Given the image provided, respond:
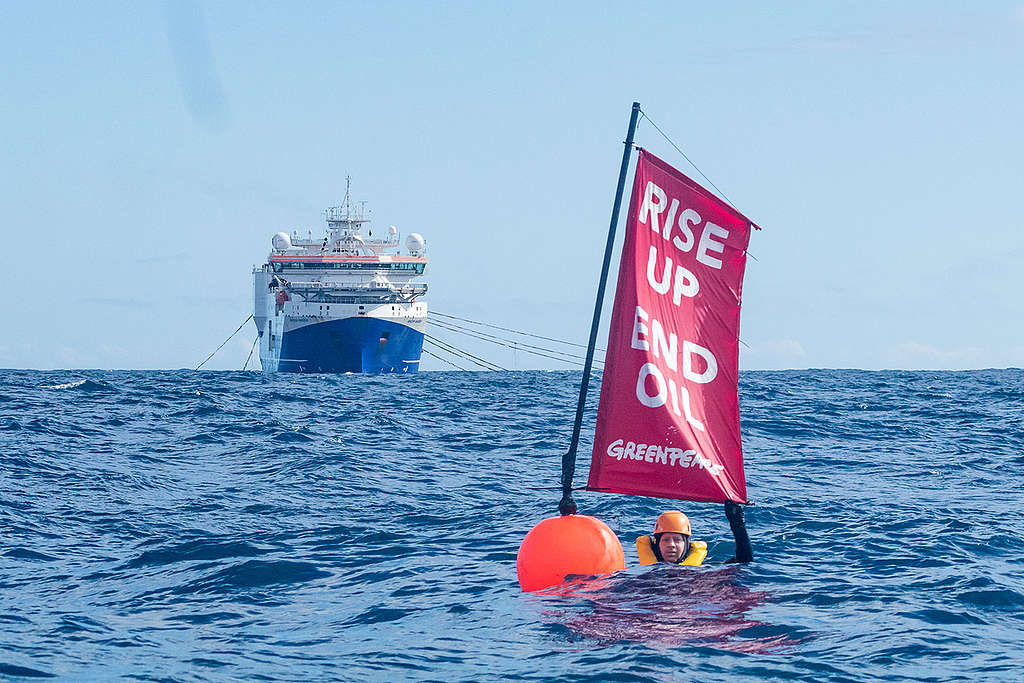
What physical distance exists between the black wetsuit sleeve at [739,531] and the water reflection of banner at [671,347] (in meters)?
0.52

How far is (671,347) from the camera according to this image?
10148mm

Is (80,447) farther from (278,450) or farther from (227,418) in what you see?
(227,418)

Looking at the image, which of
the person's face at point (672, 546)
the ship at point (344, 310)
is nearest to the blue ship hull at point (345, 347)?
the ship at point (344, 310)

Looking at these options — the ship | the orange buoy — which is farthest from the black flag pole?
the ship

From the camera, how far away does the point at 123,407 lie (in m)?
36.8

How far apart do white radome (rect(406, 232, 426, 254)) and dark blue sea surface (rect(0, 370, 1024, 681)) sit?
5808cm

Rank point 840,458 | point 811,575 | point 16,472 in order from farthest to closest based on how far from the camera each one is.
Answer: point 840,458 < point 16,472 < point 811,575

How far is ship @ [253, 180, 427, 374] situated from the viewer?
7638cm

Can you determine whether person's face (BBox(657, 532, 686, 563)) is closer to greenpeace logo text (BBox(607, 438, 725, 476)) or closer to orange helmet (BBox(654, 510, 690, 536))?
orange helmet (BBox(654, 510, 690, 536))

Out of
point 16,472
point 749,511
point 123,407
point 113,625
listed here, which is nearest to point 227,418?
point 123,407

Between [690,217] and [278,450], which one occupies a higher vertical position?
[690,217]

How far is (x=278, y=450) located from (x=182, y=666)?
16.0 metres

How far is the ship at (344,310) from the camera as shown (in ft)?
251

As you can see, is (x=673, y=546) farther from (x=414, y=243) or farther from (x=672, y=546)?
(x=414, y=243)
